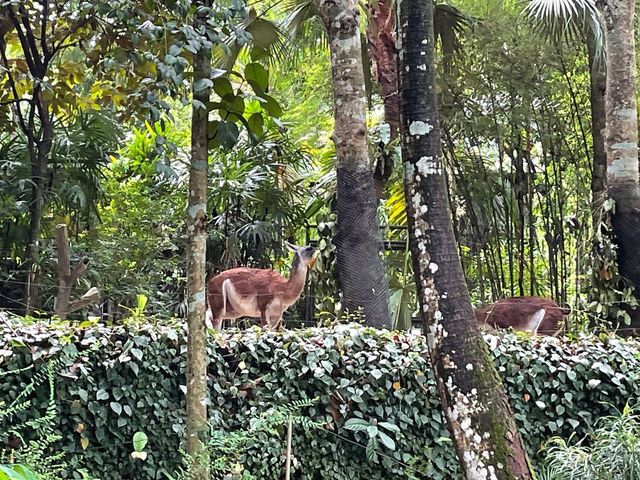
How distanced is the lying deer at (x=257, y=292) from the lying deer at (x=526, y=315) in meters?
1.95

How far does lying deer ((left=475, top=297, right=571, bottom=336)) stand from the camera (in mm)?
7711

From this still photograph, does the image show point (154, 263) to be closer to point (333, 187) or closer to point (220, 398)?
point (333, 187)

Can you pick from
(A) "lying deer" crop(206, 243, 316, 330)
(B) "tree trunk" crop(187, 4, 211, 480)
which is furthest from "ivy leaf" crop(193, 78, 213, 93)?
(A) "lying deer" crop(206, 243, 316, 330)

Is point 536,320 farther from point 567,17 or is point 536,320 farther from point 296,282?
point 567,17

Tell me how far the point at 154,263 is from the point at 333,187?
2751 mm

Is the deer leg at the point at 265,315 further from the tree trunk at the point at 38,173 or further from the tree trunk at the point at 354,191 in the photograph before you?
the tree trunk at the point at 38,173

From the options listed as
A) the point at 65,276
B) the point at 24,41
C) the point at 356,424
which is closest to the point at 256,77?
the point at 356,424

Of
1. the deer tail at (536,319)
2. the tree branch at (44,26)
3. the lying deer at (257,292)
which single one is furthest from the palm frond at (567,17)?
the tree branch at (44,26)

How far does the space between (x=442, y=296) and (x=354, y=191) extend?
274cm

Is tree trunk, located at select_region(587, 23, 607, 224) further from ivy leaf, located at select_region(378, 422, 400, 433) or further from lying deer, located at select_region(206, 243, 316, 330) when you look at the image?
ivy leaf, located at select_region(378, 422, 400, 433)

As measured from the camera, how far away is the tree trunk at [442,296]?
358cm

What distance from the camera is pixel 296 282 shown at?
7.21 meters

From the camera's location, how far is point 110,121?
7820 millimetres

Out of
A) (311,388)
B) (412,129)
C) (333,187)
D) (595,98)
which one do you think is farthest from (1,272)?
(595,98)
